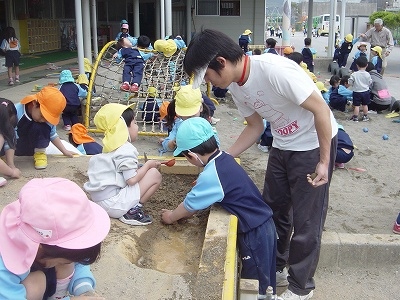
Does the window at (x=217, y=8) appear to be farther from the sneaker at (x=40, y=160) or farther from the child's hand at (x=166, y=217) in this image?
the child's hand at (x=166, y=217)

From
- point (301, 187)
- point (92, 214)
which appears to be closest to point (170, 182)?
point (301, 187)

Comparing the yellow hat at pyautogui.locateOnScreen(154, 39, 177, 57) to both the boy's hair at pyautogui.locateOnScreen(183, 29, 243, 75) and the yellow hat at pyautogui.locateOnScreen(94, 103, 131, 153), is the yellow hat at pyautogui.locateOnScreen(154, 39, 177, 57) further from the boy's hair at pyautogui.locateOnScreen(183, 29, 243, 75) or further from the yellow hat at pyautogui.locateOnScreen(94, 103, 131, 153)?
the boy's hair at pyautogui.locateOnScreen(183, 29, 243, 75)

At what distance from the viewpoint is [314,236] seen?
2.86 meters

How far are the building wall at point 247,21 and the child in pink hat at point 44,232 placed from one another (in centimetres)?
1764

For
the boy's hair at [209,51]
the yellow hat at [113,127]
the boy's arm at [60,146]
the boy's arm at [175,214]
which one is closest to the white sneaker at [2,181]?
the boy's arm at [60,146]

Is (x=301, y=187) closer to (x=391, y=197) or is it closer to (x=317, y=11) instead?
(x=391, y=197)

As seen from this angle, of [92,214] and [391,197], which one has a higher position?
[92,214]

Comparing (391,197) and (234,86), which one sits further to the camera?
(391,197)

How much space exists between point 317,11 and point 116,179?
252 ft

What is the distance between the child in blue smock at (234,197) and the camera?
2.81 meters

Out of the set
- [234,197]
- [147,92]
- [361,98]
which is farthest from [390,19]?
[234,197]

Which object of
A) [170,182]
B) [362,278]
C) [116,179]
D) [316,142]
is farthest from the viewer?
[170,182]

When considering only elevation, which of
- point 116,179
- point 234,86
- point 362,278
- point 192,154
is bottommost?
point 362,278

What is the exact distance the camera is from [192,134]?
9.19 feet
